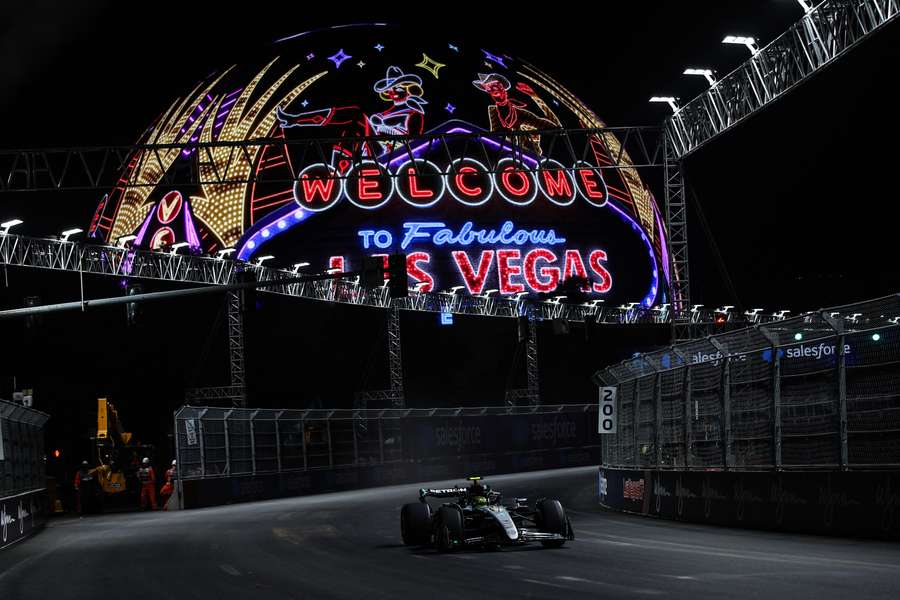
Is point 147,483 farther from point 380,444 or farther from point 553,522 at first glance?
point 553,522

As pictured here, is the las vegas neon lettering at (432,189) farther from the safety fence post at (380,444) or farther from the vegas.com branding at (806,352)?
the vegas.com branding at (806,352)

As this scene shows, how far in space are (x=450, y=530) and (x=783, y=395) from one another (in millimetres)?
5742

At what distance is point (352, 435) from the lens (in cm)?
4734

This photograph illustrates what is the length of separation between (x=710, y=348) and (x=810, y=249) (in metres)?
49.7

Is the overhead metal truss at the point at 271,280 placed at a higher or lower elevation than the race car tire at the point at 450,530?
higher

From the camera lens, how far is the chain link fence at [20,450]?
2415 centimetres

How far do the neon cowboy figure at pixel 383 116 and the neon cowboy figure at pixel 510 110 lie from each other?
4.61 metres

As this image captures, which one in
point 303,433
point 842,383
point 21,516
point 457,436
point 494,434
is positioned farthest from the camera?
point 494,434

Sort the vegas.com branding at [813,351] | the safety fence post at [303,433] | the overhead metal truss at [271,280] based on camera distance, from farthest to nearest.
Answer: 1. the safety fence post at [303,433]
2. the overhead metal truss at [271,280]
3. the vegas.com branding at [813,351]

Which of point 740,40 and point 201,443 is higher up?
point 740,40

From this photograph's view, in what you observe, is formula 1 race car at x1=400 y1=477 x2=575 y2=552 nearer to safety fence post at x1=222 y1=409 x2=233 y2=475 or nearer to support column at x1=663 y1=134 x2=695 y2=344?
support column at x1=663 y1=134 x2=695 y2=344

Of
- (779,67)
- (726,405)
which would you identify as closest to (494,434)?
(779,67)

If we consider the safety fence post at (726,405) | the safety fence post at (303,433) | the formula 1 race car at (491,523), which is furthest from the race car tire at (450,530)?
the safety fence post at (303,433)

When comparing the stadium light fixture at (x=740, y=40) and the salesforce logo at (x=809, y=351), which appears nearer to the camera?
the salesforce logo at (x=809, y=351)
